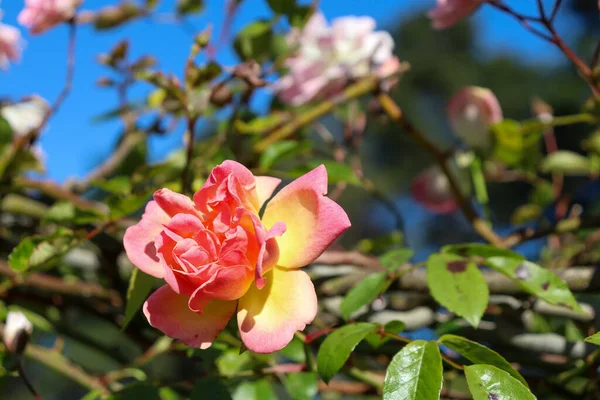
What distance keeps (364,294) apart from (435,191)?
1.48 ft

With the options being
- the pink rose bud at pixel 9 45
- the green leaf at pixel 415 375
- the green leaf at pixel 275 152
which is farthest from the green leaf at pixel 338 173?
the pink rose bud at pixel 9 45

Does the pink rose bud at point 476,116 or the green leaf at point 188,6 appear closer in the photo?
the pink rose bud at point 476,116

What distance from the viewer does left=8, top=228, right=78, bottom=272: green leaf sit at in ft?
1.41

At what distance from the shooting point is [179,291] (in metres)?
0.31

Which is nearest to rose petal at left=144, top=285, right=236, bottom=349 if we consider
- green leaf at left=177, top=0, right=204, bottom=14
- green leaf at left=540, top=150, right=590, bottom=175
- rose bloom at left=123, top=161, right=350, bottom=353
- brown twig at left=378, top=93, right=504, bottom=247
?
rose bloom at left=123, top=161, right=350, bottom=353

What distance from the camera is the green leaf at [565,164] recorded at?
814 millimetres

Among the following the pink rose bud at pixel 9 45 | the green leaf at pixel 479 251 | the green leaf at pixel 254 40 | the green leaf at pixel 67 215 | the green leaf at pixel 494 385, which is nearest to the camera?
the green leaf at pixel 494 385

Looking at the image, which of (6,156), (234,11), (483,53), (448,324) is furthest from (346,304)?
(483,53)

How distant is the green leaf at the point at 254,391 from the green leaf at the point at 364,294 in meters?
0.08

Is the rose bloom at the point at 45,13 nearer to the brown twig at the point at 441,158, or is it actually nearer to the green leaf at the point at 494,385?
the brown twig at the point at 441,158

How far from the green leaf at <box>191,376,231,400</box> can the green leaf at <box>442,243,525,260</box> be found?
20 cm

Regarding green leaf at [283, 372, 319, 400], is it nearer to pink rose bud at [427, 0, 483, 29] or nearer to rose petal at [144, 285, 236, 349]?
rose petal at [144, 285, 236, 349]

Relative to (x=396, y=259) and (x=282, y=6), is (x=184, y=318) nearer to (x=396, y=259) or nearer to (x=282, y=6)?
(x=396, y=259)

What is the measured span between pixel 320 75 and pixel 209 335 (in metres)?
0.60
